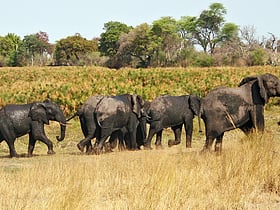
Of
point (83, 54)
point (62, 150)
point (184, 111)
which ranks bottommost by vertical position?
point (62, 150)

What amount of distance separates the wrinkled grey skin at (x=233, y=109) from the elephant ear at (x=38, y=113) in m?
5.26

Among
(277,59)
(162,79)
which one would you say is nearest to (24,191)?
(162,79)

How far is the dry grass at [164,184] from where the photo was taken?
6875mm

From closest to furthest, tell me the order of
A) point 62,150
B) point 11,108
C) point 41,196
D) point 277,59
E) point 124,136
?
point 41,196 → point 11,108 → point 124,136 → point 62,150 → point 277,59

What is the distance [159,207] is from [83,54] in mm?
96921

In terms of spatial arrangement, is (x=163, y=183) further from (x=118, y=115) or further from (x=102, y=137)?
(x=118, y=115)

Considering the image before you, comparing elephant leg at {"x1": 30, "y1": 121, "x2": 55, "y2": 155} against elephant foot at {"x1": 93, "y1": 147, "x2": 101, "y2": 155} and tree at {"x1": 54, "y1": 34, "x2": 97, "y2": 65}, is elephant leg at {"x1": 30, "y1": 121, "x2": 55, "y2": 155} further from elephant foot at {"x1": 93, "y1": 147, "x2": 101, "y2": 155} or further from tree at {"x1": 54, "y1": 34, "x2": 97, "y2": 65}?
tree at {"x1": 54, "y1": 34, "x2": 97, "y2": 65}

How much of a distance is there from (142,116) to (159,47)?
7543 centimetres

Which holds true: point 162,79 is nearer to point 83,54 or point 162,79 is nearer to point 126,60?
point 126,60

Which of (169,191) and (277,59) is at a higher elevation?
(277,59)

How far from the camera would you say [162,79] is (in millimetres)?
37938

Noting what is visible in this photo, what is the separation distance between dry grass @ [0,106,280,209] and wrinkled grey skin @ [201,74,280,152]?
1866 mm

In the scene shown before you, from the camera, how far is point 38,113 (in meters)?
15.7

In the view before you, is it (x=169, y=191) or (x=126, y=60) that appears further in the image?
(x=126, y=60)
